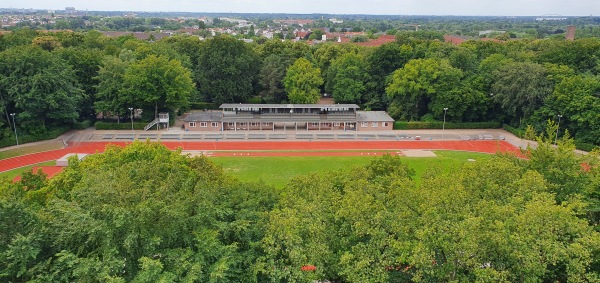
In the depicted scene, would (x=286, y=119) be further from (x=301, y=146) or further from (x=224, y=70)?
(x=224, y=70)

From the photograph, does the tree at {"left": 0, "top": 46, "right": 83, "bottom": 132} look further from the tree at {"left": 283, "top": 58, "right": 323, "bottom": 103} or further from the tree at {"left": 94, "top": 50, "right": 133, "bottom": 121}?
the tree at {"left": 283, "top": 58, "right": 323, "bottom": 103}

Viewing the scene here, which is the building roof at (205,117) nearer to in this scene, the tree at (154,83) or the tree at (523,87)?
the tree at (154,83)

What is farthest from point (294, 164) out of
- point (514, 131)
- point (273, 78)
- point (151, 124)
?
point (514, 131)

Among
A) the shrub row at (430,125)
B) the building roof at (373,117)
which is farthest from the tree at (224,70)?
the shrub row at (430,125)

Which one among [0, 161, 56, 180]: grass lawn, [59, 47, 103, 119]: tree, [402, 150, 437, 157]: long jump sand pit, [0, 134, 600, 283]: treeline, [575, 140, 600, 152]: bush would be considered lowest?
[402, 150, 437, 157]: long jump sand pit

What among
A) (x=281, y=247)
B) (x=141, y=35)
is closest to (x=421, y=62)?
(x=281, y=247)

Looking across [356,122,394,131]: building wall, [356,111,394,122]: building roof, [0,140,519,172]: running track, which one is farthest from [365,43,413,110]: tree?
[0,140,519,172]: running track
